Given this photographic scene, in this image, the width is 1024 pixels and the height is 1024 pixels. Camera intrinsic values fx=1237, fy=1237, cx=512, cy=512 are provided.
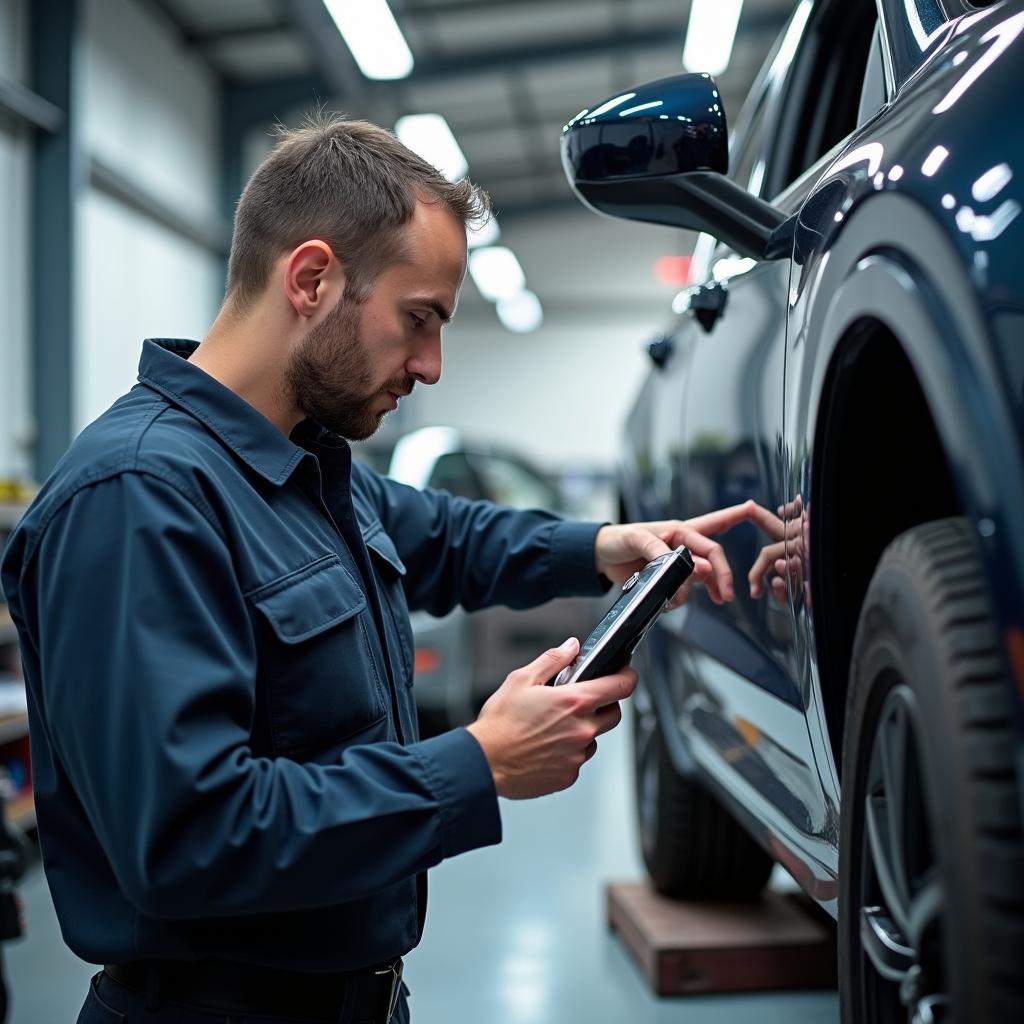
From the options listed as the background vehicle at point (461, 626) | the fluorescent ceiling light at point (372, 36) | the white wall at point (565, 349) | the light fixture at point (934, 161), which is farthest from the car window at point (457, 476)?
the white wall at point (565, 349)

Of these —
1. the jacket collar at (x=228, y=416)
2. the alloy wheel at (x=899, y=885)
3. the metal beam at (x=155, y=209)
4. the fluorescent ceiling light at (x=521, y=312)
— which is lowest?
the alloy wheel at (x=899, y=885)

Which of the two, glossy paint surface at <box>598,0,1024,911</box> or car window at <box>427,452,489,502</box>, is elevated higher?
car window at <box>427,452,489,502</box>

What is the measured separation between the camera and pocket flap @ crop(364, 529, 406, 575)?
159 centimetres

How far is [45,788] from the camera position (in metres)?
1.31

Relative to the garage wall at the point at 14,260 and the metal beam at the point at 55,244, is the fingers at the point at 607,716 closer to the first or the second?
the garage wall at the point at 14,260

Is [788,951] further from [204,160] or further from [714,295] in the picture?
[204,160]

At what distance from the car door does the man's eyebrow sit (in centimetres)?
39

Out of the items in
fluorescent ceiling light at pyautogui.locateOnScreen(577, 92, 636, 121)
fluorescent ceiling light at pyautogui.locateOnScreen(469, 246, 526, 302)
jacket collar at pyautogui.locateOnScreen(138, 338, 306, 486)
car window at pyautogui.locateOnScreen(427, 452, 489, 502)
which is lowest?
jacket collar at pyautogui.locateOnScreen(138, 338, 306, 486)

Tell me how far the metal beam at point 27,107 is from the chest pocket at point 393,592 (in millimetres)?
5186

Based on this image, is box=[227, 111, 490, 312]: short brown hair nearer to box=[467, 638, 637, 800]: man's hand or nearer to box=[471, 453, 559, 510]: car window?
box=[467, 638, 637, 800]: man's hand

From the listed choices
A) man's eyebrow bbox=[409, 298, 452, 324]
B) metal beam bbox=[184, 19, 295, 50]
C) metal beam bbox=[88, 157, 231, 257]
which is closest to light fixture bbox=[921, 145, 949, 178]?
man's eyebrow bbox=[409, 298, 452, 324]

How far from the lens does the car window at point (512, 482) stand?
610cm

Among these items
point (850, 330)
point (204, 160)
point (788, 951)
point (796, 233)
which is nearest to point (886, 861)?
point (850, 330)

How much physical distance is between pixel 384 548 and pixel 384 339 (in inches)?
14.1
